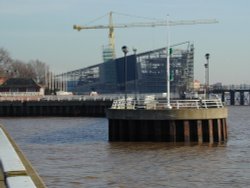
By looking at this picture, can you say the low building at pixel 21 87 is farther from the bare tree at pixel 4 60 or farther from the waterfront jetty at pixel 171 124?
the waterfront jetty at pixel 171 124

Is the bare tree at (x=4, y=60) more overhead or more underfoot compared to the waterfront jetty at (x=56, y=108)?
Result: more overhead

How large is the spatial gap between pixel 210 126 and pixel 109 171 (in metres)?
14.7

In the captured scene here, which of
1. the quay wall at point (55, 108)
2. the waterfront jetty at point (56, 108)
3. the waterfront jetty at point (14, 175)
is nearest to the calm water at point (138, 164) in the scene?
the waterfront jetty at point (14, 175)

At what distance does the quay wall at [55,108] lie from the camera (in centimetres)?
9675

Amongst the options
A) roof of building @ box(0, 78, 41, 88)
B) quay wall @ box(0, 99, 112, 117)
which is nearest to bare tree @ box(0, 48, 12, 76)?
roof of building @ box(0, 78, 41, 88)

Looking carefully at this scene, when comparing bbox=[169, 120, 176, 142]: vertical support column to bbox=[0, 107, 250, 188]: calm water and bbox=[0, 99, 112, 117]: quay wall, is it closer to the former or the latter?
bbox=[0, 107, 250, 188]: calm water

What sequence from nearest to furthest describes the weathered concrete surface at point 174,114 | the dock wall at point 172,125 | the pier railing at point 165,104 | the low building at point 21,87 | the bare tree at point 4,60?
the weathered concrete surface at point 174,114 < the dock wall at point 172,125 < the pier railing at point 165,104 < the low building at point 21,87 < the bare tree at point 4,60

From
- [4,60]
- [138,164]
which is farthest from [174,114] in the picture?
[4,60]

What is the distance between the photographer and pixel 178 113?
4016 centimetres

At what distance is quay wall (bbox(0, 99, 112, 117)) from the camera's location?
96.8 m

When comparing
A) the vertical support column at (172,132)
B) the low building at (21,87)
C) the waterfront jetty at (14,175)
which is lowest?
the vertical support column at (172,132)

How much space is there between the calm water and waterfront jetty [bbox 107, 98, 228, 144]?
1.18 meters

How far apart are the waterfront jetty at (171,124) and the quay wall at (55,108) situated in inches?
2074

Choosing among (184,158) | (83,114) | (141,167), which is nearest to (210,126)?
(184,158)
